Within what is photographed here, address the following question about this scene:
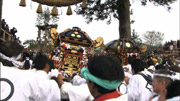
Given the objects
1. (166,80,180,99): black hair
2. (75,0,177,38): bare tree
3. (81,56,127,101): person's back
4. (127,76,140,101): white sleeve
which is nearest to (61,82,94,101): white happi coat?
(127,76,140,101): white sleeve

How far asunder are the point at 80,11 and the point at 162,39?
33728mm

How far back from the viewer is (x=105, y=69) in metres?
1.53

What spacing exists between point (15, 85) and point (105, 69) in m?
1.26

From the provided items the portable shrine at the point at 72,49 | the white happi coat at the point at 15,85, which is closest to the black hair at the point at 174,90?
the white happi coat at the point at 15,85

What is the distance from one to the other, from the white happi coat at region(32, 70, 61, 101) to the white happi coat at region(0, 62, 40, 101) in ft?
0.75

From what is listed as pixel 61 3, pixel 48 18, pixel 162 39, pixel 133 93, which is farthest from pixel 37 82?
pixel 162 39

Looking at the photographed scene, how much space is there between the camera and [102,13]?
12.4 metres

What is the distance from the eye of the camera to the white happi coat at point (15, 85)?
7.47ft

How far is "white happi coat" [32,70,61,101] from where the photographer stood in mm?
2703

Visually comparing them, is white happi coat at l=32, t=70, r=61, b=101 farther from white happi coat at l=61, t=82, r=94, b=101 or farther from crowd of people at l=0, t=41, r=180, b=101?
A: white happi coat at l=61, t=82, r=94, b=101

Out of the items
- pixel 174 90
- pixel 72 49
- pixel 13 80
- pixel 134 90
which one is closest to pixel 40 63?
pixel 13 80

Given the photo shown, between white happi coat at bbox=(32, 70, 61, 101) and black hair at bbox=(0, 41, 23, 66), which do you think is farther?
white happi coat at bbox=(32, 70, 61, 101)

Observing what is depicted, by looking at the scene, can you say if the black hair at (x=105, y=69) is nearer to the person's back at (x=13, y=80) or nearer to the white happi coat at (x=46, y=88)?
the person's back at (x=13, y=80)

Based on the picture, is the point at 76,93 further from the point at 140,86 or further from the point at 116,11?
the point at 116,11
